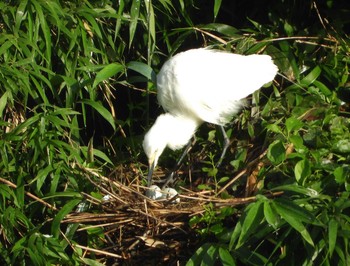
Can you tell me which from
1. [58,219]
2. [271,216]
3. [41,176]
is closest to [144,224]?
[58,219]

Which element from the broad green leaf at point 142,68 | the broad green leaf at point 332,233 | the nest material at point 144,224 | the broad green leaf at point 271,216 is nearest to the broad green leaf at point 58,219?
the nest material at point 144,224

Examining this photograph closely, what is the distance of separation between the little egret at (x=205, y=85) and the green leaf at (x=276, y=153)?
0.66 meters

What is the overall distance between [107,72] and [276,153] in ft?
3.00

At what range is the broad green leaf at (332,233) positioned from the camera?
3.40 m

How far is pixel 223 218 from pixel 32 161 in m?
0.93

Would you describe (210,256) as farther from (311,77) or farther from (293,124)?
(311,77)

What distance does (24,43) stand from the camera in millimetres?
4160

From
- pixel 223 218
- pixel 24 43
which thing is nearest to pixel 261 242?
pixel 223 218

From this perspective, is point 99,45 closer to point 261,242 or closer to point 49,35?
point 49,35

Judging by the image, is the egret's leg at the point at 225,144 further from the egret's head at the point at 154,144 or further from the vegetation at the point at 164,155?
the egret's head at the point at 154,144

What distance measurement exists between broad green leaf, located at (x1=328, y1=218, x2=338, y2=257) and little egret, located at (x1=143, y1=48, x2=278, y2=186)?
1.31 meters

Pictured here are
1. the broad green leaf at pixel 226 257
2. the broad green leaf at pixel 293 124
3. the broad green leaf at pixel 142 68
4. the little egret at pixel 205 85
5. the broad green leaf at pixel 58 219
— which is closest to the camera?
the broad green leaf at pixel 226 257

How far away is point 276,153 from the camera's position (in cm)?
402

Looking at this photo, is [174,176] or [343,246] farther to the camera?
[174,176]
